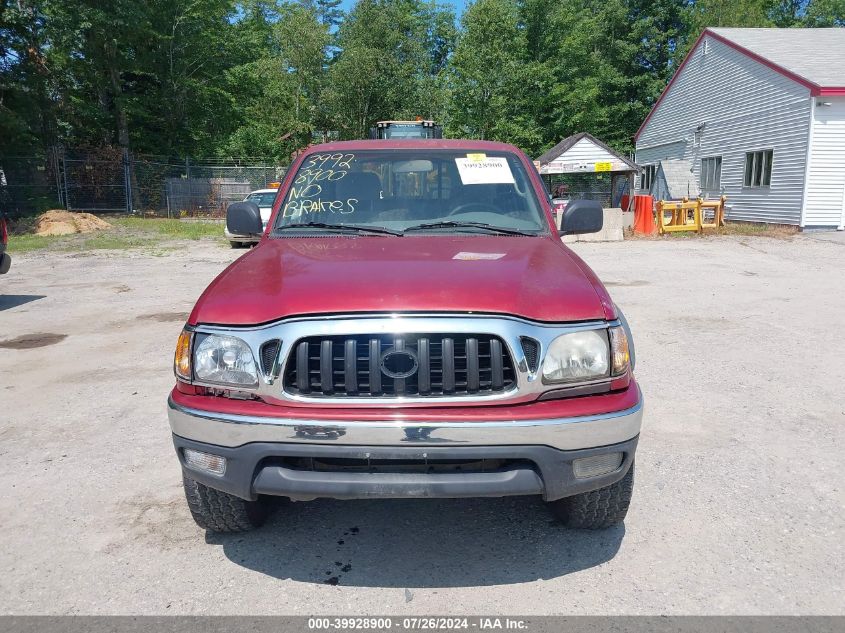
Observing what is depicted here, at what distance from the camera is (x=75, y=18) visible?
2234 cm

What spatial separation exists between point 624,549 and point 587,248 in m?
13.6

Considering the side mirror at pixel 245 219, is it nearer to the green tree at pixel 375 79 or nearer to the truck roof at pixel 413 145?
the truck roof at pixel 413 145

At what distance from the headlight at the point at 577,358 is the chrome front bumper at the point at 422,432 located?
0.17 metres

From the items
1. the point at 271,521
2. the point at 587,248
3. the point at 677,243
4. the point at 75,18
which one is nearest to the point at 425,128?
the point at 587,248

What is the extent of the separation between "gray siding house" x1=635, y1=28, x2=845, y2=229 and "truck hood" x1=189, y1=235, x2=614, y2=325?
18.4 meters

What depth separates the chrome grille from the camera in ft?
8.00

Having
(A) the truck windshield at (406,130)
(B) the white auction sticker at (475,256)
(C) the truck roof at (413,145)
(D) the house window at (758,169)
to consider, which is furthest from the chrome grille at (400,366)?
(D) the house window at (758,169)

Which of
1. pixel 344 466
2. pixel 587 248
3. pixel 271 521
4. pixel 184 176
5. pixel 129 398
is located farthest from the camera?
pixel 184 176

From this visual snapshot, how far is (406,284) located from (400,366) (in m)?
0.35

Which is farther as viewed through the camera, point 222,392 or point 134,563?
point 134,563

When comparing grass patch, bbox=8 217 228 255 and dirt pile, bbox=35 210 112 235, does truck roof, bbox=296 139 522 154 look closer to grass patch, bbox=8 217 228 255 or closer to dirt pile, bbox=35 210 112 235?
grass patch, bbox=8 217 228 255

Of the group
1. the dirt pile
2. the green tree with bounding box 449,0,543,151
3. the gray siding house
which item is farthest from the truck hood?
the green tree with bounding box 449,0,543,151

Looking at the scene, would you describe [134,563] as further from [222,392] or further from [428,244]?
[428,244]

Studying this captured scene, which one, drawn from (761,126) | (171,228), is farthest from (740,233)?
(171,228)
